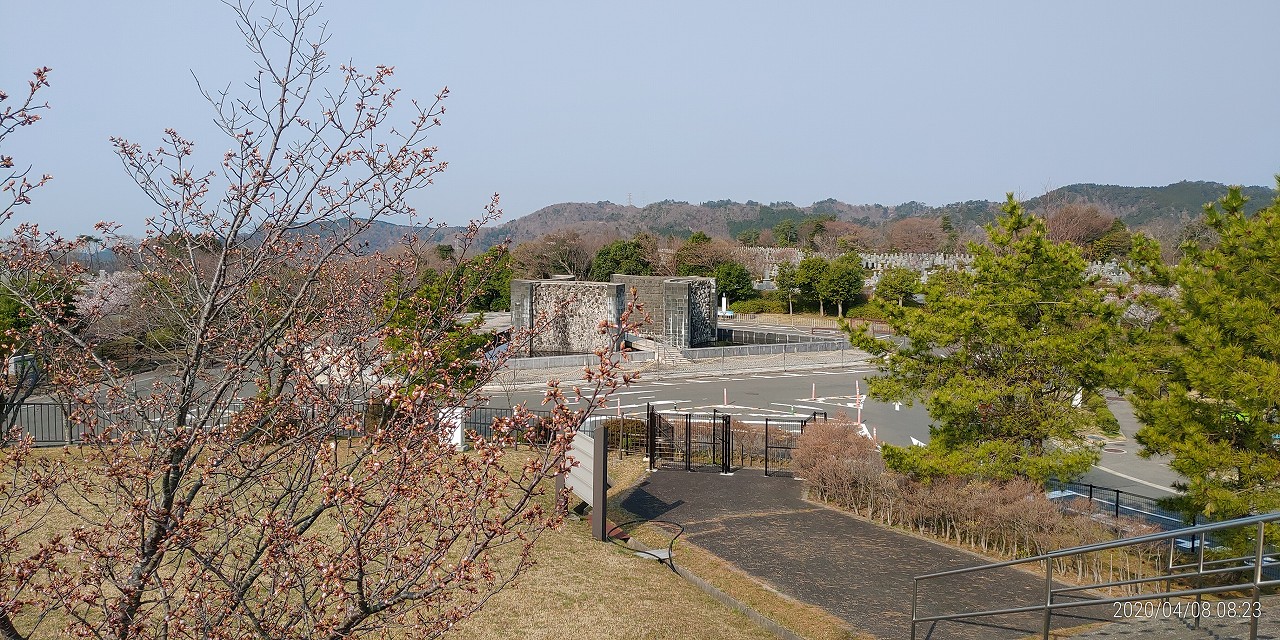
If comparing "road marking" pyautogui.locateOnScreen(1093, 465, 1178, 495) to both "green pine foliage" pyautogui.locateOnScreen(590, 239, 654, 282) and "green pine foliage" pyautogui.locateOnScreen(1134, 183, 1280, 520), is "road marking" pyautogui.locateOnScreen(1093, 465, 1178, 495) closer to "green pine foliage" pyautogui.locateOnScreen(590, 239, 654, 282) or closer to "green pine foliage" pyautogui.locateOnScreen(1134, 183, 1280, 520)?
"green pine foliage" pyautogui.locateOnScreen(1134, 183, 1280, 520)

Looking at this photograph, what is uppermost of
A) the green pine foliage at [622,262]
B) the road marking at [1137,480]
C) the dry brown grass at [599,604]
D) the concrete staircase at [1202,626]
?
the green pine foliage at [622,262]

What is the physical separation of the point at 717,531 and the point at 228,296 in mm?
9171

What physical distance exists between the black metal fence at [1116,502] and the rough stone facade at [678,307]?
59.5 ft

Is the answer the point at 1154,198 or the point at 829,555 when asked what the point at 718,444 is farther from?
the point at 1154,198

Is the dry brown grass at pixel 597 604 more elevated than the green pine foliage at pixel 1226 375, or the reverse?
the green pine foliage at pixel 1226 375

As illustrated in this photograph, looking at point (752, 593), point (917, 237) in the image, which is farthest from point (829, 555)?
point (917, 237)

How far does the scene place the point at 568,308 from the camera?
3269 cm

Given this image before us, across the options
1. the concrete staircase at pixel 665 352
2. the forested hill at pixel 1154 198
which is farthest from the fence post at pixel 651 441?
the forested hill at pixel 1154 198

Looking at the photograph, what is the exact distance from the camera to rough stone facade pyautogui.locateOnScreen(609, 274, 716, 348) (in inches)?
1309

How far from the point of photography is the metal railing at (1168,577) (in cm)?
568

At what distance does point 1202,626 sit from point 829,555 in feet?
16.0

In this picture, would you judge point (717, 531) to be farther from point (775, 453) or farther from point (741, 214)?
point (741, 214)

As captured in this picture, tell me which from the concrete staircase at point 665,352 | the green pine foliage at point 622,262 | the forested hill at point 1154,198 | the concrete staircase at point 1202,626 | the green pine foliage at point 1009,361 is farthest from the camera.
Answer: the forested hill at point 1154,198

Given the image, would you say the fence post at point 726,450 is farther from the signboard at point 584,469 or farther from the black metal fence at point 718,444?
the signboard at point 584,469
